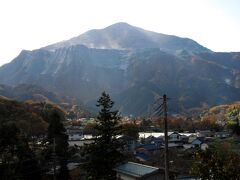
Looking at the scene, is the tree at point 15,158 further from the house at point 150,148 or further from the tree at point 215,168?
the house at point 150,148

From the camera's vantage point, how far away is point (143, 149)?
4388cm

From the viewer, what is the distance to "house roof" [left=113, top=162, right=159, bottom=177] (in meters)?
20.1

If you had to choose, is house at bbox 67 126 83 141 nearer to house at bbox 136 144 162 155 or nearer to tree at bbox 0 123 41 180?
house at bbox 136 144 162 155

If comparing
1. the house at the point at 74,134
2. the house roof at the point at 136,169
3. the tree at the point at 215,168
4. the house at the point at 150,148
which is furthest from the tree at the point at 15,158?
the house at the point at 74,134

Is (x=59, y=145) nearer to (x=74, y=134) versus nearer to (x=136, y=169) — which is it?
(x=136, y=169)

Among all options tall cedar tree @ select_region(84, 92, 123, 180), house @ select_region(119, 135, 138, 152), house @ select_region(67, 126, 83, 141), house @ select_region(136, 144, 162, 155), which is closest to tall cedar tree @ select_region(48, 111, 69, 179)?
Result: tall cedar tree @ select_region(84, 92, 123, 180)

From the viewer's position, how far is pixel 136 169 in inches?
829

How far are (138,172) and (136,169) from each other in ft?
1.93

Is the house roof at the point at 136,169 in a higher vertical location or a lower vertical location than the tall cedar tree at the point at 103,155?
lower

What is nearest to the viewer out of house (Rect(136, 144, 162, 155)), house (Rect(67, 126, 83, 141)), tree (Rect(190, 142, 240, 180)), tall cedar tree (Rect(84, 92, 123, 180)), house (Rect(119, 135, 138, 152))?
tree (Rect(190, 142, 240, 180))

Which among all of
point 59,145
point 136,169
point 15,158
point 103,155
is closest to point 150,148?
point 59,145

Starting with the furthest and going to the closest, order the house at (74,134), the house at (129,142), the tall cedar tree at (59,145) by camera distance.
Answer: the house at (74,134) < the house at (129,142) < the tall cedar tree at (59,145)

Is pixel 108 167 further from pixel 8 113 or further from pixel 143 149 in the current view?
pixel 8 113

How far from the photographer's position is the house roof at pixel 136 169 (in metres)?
20.1
